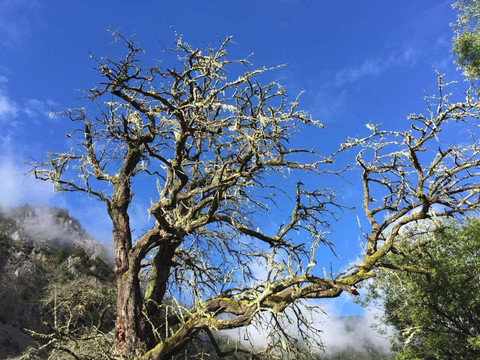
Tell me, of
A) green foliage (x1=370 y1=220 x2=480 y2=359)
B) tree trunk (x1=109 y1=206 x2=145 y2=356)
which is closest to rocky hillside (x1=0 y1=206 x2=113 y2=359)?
green foliage (x1=370 y1=220 x2=480 y2=359)

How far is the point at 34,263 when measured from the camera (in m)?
81.9

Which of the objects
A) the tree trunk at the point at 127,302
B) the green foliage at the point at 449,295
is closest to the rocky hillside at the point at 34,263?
the green foliage at the point at 449,295

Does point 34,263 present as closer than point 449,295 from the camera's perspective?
No

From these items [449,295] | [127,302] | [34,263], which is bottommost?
[127,302]

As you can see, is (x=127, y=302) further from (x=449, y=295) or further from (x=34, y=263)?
(x=34, y=263)

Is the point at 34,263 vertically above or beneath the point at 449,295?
above

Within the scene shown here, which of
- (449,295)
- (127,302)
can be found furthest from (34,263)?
(127,302)

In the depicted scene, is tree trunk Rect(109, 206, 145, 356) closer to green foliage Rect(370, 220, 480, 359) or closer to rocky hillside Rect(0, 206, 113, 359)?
green foliage Rect(370, 220, 480, 359)

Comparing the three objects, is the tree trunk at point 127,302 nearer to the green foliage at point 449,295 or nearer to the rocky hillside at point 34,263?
the green foliage at point 449,295

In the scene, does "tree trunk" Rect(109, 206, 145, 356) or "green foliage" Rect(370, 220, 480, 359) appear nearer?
"tree trunk" Rect(109, 206, 145, 356)

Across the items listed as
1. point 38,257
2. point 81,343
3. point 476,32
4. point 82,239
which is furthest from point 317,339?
point 82,239

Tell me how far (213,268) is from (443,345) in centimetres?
1567

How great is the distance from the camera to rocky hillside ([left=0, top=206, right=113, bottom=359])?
62.6 metres

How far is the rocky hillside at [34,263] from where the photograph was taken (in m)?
62.6
